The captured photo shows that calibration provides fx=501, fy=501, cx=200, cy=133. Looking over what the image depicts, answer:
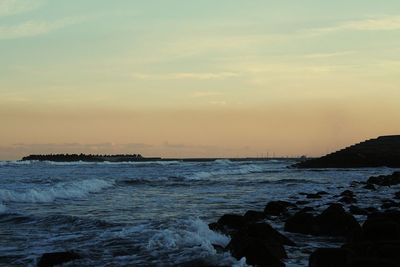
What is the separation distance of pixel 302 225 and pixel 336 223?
95cm

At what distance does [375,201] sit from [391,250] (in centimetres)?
1522

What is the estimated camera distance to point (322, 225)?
1391 centimetres

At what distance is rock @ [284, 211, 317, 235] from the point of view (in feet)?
45.8

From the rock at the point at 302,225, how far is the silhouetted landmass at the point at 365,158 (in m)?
A: 55.7

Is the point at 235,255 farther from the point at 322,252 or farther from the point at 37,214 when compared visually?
the point at 37,214

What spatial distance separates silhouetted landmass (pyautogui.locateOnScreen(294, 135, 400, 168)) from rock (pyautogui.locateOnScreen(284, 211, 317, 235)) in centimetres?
5575

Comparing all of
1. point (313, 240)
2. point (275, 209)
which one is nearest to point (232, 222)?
point (313, 240)

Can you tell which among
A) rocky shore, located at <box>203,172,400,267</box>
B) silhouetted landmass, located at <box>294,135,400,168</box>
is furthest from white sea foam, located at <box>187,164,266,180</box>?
rocky shore, located at <box>203,172,400,267</box>

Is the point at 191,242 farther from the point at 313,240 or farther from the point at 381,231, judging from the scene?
the point at 381,231

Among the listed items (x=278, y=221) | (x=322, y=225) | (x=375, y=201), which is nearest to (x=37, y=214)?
(x=278, y=221)

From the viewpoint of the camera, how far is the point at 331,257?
28.5 feet

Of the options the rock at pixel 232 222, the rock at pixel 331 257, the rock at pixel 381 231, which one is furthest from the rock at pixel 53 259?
the rock at pixel 381 231

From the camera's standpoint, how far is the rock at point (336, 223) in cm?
1350

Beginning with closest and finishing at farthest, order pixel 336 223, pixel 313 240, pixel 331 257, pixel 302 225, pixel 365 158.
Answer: pixel 331 257
pixel 313 240
pixel 336 223
pixel 302 225
pixel 365 158
